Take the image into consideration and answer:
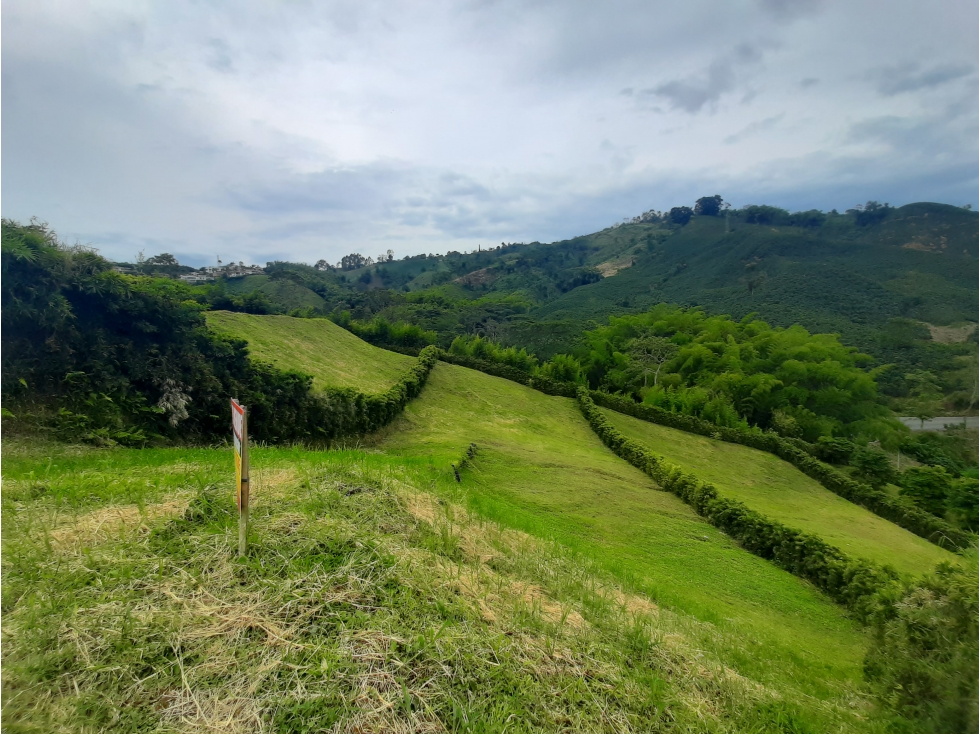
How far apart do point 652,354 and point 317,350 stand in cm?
3510

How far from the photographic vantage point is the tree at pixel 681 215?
144 meters

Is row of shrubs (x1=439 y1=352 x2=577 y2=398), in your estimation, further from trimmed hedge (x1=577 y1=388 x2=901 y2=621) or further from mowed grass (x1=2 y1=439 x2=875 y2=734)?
mowed grass (x1=2 y1=439 x2=875 y2=734)

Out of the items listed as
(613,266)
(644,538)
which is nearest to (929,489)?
(644,538)

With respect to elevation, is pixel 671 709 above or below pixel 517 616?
below

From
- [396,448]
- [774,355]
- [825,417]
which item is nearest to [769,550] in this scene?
[396,448]

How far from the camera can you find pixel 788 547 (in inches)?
557

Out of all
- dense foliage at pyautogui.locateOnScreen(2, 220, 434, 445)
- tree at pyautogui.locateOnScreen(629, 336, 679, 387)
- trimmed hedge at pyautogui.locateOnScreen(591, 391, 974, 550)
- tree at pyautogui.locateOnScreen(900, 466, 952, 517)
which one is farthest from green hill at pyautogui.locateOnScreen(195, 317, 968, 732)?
tree at pyautogui.locateOnScreen(629, 336, 679, 387)

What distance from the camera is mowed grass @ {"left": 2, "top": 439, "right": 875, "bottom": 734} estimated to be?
9.46ft

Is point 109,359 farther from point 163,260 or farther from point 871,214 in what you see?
point 871,214

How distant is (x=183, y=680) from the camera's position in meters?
2.95

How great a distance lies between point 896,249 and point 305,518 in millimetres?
114336

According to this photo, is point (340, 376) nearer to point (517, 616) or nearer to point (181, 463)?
point (181, 463)

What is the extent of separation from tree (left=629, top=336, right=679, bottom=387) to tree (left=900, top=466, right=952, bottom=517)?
2211 cm

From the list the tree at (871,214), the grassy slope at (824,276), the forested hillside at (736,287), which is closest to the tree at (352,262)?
the forested hillside at (736,287)
